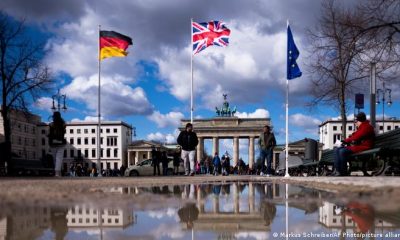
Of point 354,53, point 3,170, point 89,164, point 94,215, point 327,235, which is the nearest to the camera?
point 327,235

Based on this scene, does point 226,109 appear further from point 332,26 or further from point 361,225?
point 361,225

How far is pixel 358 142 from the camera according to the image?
12.4 metres

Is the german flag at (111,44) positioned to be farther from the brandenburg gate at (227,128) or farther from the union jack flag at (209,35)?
the brandenburg gate at (227,128)

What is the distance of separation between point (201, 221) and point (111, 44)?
27216 millimetres

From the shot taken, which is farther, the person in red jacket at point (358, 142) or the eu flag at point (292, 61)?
the eu flag at point (292, 61)

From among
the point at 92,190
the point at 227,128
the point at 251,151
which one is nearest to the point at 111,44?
the point at 92,190

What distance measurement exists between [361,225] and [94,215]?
164 centimetres

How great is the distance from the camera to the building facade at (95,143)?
138m

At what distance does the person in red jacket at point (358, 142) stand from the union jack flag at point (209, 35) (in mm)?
15143

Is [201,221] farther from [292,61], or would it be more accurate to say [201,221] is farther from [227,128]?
[227,128]

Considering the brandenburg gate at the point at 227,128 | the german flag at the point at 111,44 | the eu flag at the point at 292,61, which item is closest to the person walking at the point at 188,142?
the eu flag at the point at 292,61

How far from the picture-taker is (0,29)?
26.0 metres

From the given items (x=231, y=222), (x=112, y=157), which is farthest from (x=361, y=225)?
(x=112, y=157)

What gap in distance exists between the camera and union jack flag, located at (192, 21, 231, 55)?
88.0 ft
